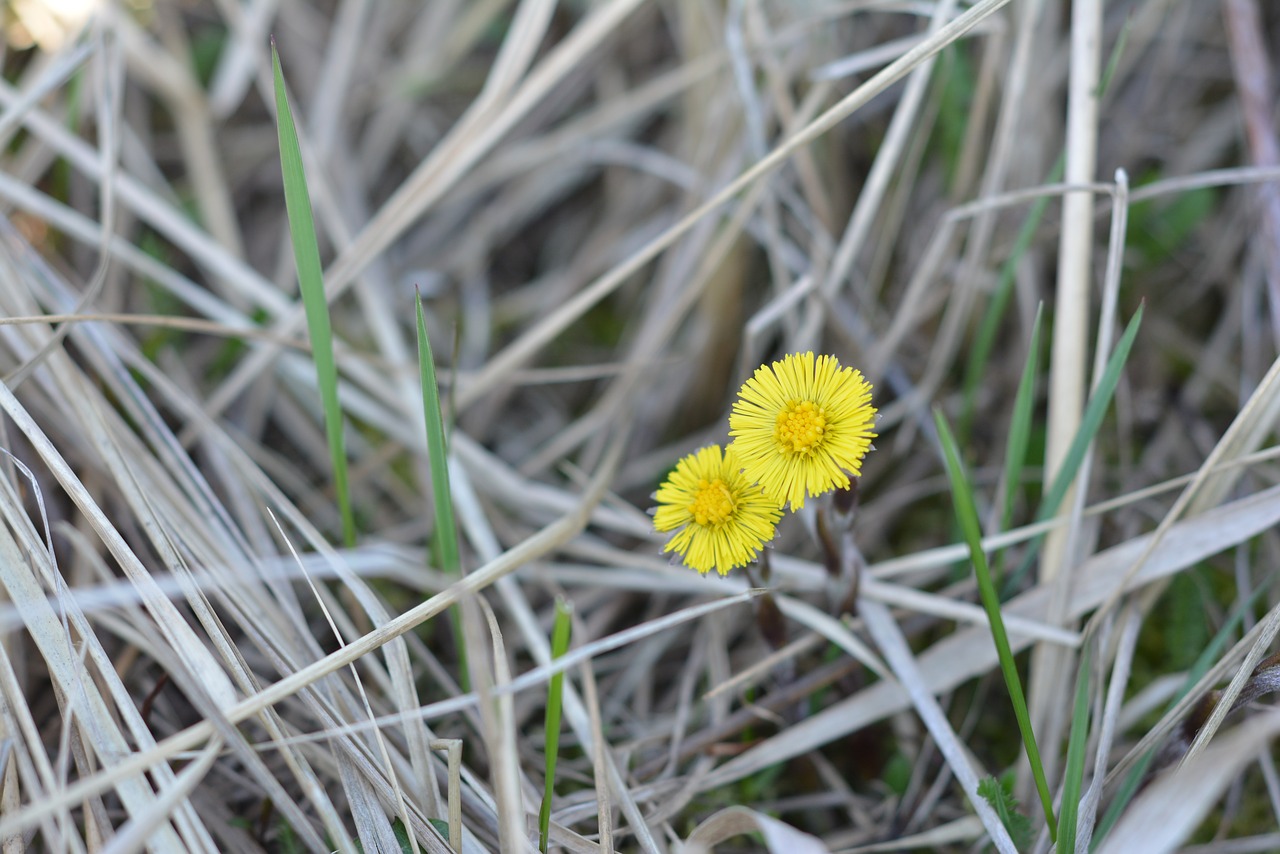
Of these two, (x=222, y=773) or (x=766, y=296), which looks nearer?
(x=222, y=773)

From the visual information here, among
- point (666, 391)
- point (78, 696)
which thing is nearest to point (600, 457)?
point (666, 391)

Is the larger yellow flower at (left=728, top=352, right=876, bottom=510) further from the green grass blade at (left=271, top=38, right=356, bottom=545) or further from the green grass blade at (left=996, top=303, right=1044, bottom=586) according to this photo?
the green grass blade at (left=271, top=38, right=356, bottom=545)

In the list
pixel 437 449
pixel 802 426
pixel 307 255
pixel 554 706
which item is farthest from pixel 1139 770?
pixel 307 255

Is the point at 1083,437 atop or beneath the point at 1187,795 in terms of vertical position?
atop

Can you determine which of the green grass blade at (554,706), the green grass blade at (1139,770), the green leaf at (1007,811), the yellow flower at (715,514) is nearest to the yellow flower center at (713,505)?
the yellow flower at (715,514)

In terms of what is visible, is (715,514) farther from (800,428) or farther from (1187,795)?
(1187,795)

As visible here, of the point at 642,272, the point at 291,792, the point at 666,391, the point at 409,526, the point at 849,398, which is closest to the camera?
the point at 849,398

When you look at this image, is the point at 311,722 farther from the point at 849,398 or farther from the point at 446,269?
the point at 446,269
